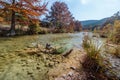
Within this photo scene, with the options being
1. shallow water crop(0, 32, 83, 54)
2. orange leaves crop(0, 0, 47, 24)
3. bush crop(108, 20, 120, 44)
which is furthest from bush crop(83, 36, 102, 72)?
orange leaves crop(0, 0, 47, 24)

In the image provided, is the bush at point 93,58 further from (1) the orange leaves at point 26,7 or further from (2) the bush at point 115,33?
(1) the orange leaves at point 26,7

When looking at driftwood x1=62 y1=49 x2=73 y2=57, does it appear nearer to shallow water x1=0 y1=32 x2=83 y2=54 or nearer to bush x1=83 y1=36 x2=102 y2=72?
shallow water x1=0 y1=32 x2=83 y2=54

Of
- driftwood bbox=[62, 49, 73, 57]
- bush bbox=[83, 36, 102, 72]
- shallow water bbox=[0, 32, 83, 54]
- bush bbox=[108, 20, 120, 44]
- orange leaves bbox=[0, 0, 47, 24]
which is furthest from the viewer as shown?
orange leaves bbox=[0, 0, 47, 24]

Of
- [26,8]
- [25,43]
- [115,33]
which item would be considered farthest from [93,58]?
[26,8]

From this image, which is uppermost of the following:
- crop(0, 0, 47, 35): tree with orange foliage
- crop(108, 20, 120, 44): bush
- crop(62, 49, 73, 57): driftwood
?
crop(0, 0, 47, 35): tree with orange foliage

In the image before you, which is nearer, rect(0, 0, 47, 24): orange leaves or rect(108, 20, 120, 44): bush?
rect(108, 20, 120, 44): bush

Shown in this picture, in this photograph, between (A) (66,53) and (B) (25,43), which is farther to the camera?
(B) (25,43)

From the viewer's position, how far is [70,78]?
3375 millimetres

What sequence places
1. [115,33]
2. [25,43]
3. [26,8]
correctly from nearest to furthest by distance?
[115,33], [25,43], [26,8]

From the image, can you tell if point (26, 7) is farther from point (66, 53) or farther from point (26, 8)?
point (66, 53)

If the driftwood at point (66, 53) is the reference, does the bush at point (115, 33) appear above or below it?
above

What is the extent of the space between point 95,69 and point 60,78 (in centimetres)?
96

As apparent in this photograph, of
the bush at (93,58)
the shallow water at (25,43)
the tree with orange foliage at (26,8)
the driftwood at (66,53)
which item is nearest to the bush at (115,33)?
the bush at (93,58)

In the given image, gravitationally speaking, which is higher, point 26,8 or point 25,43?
point 26,8
